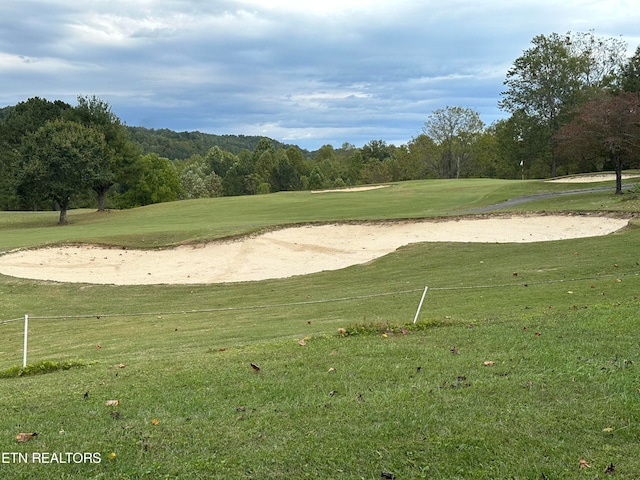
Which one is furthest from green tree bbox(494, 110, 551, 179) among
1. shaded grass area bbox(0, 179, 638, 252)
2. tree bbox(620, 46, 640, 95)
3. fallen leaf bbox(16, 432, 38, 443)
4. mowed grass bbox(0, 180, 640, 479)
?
fallen leaf bbox(16, 432, 38, 443)

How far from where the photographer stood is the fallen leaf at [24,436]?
184 inches

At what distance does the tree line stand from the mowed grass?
21807 millimetres

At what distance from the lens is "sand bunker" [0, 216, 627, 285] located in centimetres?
2072

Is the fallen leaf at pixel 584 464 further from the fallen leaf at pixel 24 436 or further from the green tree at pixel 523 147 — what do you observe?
the green tree at pixel 523 147

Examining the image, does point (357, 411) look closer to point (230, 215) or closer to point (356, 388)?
point (356, 388)

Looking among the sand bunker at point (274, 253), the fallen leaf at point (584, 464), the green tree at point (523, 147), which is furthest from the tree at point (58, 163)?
the green tree at point (523, 147)

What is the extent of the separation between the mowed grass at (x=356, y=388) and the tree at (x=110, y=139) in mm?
39437

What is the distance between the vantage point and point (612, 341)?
694cm

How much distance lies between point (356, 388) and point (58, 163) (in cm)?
4082

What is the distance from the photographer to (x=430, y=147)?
318ft

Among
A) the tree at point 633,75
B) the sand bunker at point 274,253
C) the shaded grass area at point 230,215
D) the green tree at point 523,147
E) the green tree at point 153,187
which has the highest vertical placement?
the tree at point 633,75

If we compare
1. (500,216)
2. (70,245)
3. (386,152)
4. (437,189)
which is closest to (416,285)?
(500,216)

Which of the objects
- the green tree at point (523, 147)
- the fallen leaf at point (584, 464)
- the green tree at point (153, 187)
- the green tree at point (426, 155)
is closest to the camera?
the fallen leaf at point (584, 464)

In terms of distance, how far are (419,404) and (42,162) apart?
42053 millimetres
